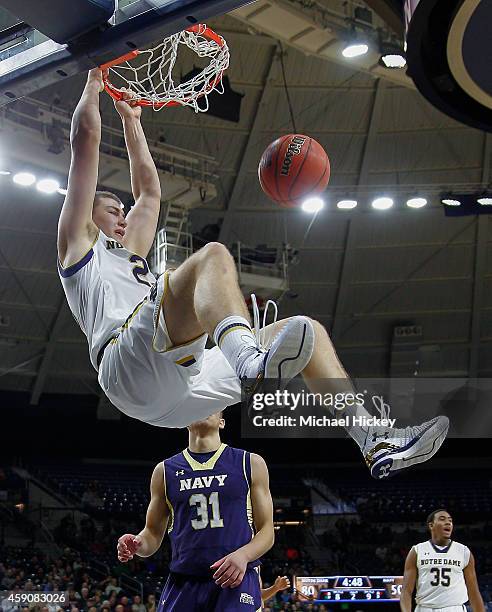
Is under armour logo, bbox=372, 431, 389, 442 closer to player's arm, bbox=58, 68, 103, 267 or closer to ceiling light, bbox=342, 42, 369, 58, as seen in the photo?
player's arm, bbox=58, 68, 103, 267

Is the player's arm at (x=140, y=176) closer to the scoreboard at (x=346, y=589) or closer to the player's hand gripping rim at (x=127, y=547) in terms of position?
the player's hand gripping rim at (x=127, y=547)

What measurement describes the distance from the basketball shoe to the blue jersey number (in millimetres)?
1451

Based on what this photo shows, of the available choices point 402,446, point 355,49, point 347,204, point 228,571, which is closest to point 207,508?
point 228,571

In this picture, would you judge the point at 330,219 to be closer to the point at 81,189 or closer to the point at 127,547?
the point at 127,547

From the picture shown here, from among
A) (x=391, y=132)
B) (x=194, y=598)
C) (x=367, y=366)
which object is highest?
(x=391, y=132)

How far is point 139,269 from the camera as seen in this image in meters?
4.62

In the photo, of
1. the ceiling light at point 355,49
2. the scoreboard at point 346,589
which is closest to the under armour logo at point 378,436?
the ceiling light at point 355,49

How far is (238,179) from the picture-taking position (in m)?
19.6

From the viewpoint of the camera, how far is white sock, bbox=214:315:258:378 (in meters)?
3.37

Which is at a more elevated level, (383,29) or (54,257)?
(383,29)

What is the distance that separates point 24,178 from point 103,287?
12.4 metres

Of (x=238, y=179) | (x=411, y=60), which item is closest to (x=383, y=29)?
(x=238, y=179)

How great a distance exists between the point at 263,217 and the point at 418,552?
1325 centimetres

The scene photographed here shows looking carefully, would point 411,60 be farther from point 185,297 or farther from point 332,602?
point 332,602
